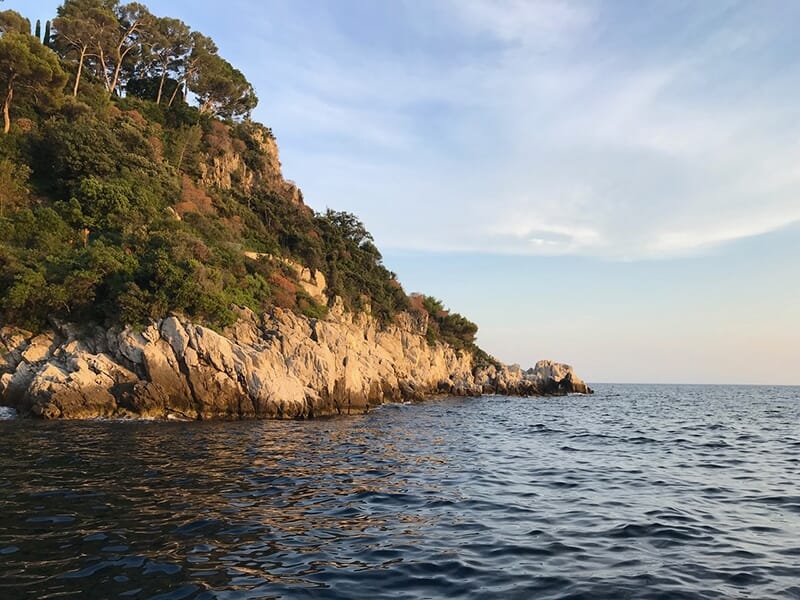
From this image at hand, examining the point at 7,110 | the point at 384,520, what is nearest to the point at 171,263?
the point at 384,520

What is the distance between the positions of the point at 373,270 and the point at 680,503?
57.6 m

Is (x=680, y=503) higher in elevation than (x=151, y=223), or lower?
lower

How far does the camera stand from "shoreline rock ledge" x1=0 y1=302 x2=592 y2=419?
26844 millimetres

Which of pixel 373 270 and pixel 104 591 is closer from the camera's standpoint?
pixel 104 591

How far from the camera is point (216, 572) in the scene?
25.3 feet

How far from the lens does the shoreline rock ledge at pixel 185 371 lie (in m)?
26.8

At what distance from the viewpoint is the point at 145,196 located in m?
40.4

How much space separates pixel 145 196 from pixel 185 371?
18908 mm

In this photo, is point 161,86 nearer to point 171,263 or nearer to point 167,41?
point 167,41

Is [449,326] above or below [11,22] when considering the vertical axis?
below

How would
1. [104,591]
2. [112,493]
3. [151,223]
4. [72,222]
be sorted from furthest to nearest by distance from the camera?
[151,223] → [72,222] → [112,493] → [104,591]

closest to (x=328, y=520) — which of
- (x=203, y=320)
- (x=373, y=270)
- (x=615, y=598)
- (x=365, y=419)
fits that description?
(x=615, y=598)

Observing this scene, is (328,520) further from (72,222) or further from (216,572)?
(72,222)

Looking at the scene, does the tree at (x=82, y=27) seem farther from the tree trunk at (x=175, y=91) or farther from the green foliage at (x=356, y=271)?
the green foliage at (x=356, y=271)
